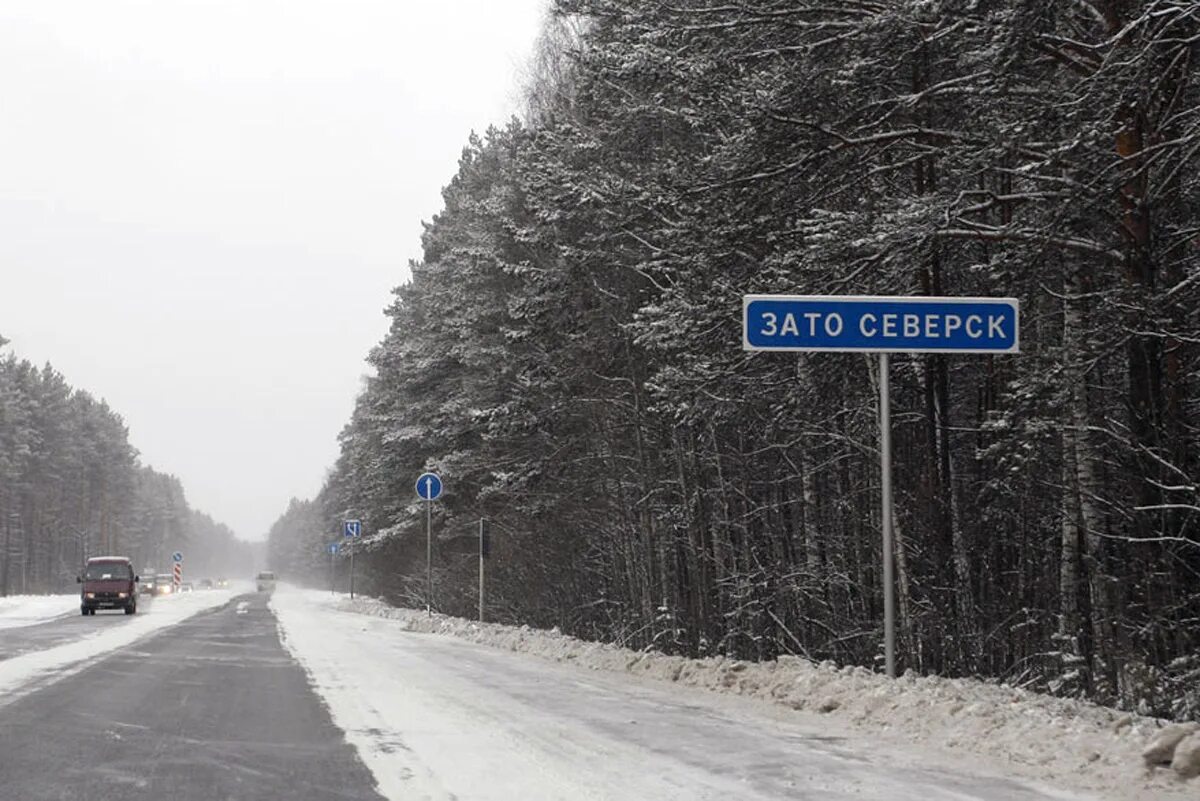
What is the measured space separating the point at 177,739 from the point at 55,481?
106 m

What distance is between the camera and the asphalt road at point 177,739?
23.7 feet

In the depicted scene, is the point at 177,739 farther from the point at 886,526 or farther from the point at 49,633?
the point at 49,633

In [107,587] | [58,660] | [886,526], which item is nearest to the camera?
[886,526]

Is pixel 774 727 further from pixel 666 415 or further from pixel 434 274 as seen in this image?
pixel 434 274

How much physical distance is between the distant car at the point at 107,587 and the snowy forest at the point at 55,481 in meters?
38.6

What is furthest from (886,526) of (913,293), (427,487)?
(427,487)

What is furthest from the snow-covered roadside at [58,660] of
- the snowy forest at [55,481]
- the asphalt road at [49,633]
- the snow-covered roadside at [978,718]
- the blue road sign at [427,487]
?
the snowy forest at [55,481]

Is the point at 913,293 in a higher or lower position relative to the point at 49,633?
higher

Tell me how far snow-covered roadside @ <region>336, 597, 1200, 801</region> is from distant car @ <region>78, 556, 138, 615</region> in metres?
31.3

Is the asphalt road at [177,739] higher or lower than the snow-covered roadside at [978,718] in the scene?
lower

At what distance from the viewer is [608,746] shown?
8.91m

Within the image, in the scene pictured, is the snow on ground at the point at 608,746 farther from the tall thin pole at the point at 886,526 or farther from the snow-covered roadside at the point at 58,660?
the snow-covered roadside at the point at 58,660

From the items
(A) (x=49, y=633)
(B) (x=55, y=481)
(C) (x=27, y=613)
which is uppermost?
(B) (x=55, y=481)

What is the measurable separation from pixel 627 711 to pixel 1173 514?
5263mm
